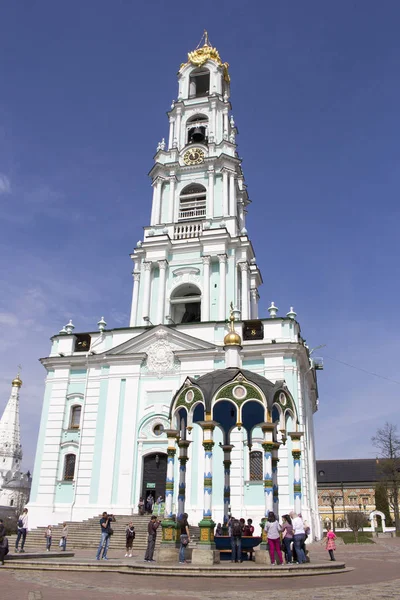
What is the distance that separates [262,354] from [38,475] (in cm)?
1418

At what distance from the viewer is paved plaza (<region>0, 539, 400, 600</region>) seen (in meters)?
9.34

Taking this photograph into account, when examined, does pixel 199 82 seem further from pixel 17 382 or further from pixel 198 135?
→ pixel 17 382

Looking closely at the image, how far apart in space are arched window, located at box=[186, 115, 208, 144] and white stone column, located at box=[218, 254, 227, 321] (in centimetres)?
1160

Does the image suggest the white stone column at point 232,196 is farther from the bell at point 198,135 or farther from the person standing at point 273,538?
the person standing at point 273,538

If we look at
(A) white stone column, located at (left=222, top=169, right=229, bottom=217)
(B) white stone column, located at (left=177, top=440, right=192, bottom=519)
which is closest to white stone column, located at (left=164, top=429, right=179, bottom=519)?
(B) white stone column, located at (left=177, top=440, right=192, bottom=519)

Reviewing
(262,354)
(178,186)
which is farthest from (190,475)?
(178,186)

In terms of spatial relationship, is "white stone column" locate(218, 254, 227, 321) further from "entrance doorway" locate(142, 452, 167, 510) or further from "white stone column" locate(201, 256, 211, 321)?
"entrance doorway" locate(142, 452, 167, 510)

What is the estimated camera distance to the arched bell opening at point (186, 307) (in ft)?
116

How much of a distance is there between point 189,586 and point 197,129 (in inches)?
1401

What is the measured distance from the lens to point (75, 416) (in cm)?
3100

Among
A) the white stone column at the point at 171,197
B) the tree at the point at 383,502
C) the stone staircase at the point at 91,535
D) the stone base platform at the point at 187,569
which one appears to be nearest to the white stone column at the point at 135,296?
the white stone column at the point at 171,197

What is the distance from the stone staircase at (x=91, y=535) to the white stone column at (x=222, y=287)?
12.4 meters

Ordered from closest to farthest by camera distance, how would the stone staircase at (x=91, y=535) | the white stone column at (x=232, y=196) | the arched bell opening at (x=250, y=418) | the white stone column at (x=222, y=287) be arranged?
the arched bell opening at (x=250, y=418) < the stone staircase at (x=91, y=535) < the white stone column at (x=222, y=287) < the white stone column at (x=232, y=196)

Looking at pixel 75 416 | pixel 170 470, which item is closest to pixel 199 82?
pixel 75 416
